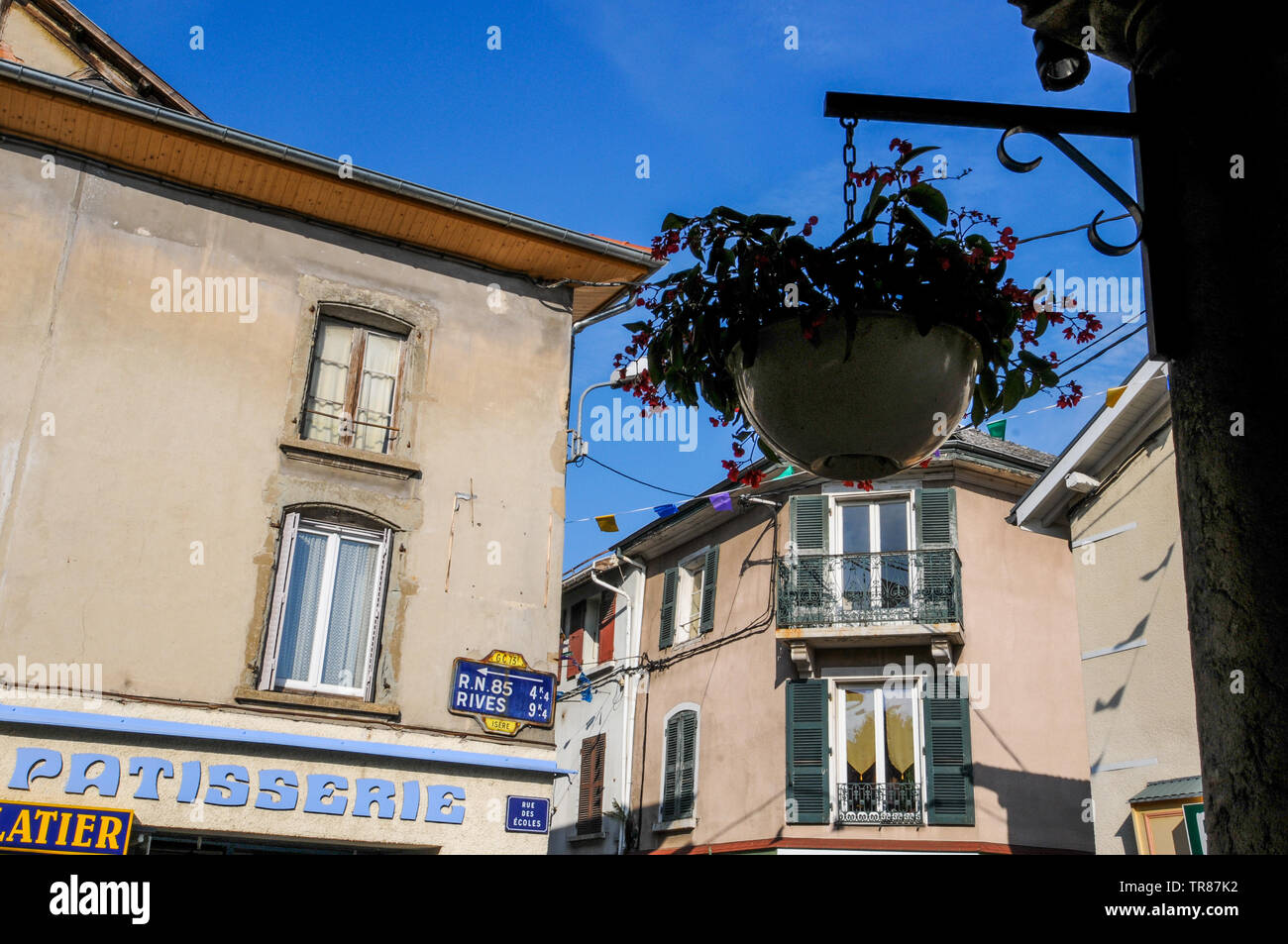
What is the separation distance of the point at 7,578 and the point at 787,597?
12.6 m

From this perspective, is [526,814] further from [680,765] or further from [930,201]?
[680,765]

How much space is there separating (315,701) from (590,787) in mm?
14375

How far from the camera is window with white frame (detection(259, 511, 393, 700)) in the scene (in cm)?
1045

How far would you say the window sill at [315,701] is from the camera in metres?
9.96

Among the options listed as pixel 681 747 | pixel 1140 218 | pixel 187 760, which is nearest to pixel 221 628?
pixel 187 760

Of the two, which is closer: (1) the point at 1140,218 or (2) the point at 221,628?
(1) the point at 1140,218

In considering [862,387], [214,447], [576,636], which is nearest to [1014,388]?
[862,387]

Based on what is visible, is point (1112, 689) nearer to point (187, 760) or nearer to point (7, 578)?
point (187, 760)

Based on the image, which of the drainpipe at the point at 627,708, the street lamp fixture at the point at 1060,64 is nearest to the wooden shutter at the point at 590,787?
the drainpipe at the point at 627,708

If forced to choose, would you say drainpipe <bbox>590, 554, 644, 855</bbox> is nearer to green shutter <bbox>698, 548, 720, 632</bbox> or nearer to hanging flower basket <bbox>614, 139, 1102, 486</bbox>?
green shutter <bbox>698, 548, 720, 632</bbox>

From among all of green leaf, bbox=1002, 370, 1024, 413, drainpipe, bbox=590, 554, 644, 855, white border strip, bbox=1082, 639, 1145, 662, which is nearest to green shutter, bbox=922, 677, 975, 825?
white border strip, bbox=1082, 639, 1145, 662

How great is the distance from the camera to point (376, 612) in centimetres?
1084

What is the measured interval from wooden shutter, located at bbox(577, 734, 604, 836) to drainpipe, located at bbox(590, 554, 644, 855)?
0.90 meters
